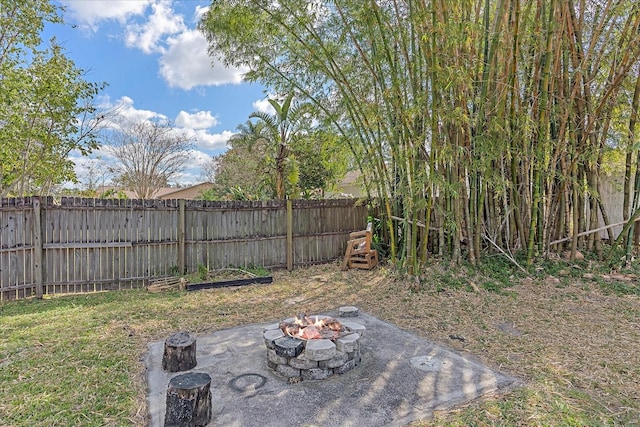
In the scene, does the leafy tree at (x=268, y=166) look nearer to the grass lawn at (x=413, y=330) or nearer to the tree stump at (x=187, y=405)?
the grass lawn at (x=413, y=330)

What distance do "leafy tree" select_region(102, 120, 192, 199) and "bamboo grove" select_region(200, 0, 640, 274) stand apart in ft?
30.9

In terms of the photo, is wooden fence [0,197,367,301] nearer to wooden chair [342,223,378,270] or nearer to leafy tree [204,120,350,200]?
wooden chair [342,223,378,270]

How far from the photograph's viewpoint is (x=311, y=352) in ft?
7.78

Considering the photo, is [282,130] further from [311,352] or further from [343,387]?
[343,387]

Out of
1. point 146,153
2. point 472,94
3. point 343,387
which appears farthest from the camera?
point 146,153

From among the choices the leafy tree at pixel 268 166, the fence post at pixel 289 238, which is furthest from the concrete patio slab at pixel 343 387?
the leafy tree at pixel 268 166

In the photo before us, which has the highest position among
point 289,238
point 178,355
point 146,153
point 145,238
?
point 146,153

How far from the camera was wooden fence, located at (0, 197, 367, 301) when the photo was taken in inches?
172

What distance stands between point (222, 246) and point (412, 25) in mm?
4148


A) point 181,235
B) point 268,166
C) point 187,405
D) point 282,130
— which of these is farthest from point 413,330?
point 268,166

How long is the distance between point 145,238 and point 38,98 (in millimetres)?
2582

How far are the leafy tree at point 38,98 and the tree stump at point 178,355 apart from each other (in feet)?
15.1

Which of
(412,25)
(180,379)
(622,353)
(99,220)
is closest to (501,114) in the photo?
(412,25)

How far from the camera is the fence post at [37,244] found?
4375mm
